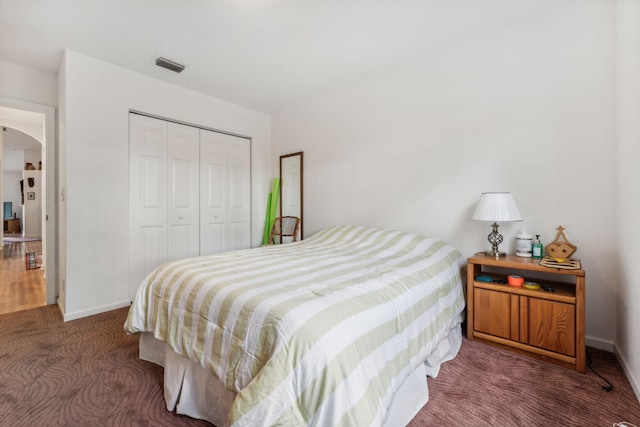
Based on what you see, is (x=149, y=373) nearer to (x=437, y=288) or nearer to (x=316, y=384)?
(x=316, y=384)

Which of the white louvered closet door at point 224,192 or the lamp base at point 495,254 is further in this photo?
the white louvered closet door at point 224,192

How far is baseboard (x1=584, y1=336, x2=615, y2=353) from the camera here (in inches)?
75.9

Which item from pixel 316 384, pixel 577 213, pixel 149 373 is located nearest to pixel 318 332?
pixel 316 384

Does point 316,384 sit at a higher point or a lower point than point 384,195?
lower

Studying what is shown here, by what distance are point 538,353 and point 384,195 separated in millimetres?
1785

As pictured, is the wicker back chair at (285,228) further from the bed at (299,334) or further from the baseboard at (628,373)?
the baseboard at (628,373)

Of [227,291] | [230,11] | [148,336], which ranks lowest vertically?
[148,336]

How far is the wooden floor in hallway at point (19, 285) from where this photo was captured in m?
2.94

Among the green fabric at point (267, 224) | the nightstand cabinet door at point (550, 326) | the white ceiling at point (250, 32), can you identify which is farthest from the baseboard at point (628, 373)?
the green fabric at point (267, 224)

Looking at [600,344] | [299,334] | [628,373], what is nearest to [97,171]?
[299,334]

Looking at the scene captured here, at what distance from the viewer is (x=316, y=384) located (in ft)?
2.99

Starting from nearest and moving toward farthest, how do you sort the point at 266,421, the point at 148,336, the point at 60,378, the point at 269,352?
1. the point at 266,421
2. the point at 269,352
3. the point at 60,378
4. the point at 148,336

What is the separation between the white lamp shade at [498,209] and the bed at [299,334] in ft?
1.51

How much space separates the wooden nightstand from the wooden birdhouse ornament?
146 mm
